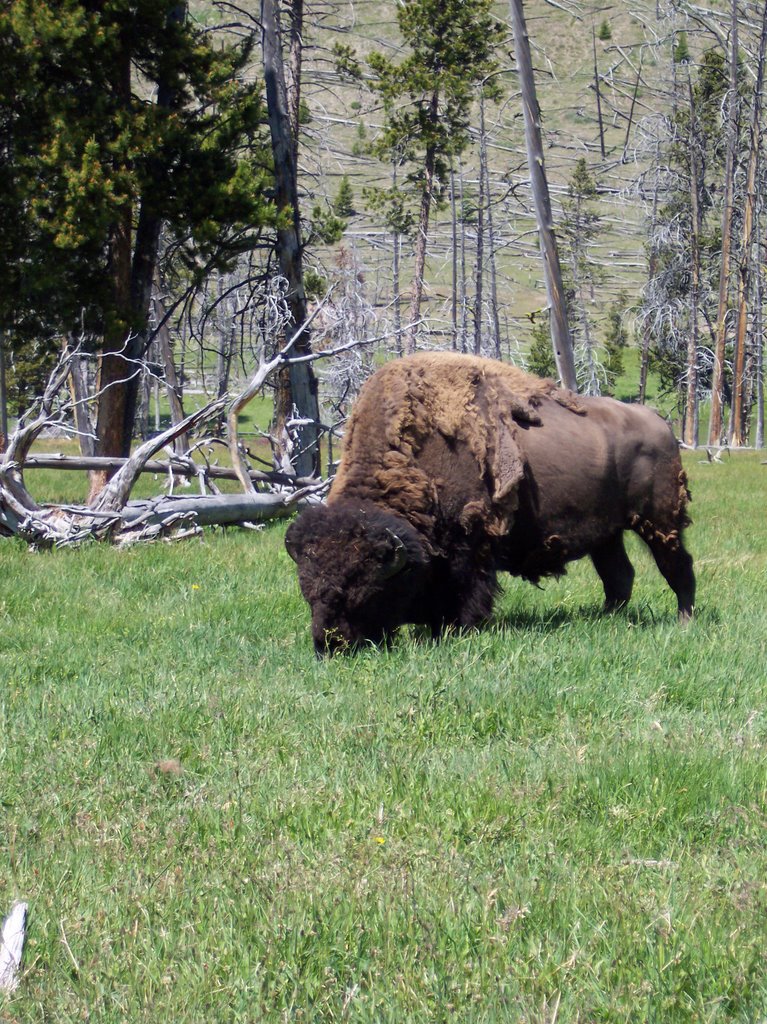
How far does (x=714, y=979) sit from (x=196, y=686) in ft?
11.5

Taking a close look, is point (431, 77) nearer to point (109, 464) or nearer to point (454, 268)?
point (454, 268)

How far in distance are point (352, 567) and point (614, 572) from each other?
283cm

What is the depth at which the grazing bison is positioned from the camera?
679 cm

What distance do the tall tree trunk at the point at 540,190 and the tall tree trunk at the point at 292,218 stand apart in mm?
5245

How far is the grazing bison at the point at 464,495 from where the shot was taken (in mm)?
6789

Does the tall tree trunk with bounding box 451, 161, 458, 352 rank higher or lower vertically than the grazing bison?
higher

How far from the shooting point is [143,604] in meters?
8.45

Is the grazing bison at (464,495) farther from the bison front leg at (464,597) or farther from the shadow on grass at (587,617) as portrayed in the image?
the shadow on grass at (587,617)

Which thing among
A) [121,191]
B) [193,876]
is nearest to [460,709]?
[193,876]

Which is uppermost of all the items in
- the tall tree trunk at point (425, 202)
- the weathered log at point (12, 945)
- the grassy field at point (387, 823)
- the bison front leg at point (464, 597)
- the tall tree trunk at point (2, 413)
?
the tall tree trunk at point (425, 202)

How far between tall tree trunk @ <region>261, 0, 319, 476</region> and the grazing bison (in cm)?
952

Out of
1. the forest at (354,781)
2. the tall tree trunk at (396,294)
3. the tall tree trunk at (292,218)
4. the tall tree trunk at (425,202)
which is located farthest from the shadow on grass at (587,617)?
the tall tree trunk at (425,202)

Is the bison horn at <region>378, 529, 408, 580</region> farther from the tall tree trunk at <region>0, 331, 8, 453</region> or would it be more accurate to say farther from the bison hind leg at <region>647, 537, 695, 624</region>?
the tall tree trunk at <region>0, 331, 8, 453</region>

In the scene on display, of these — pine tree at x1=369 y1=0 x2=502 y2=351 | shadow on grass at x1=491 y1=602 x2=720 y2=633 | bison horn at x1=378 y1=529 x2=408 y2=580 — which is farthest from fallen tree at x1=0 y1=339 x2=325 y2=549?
pine tree at x1=369 y1=0 x2=502 y2=351
